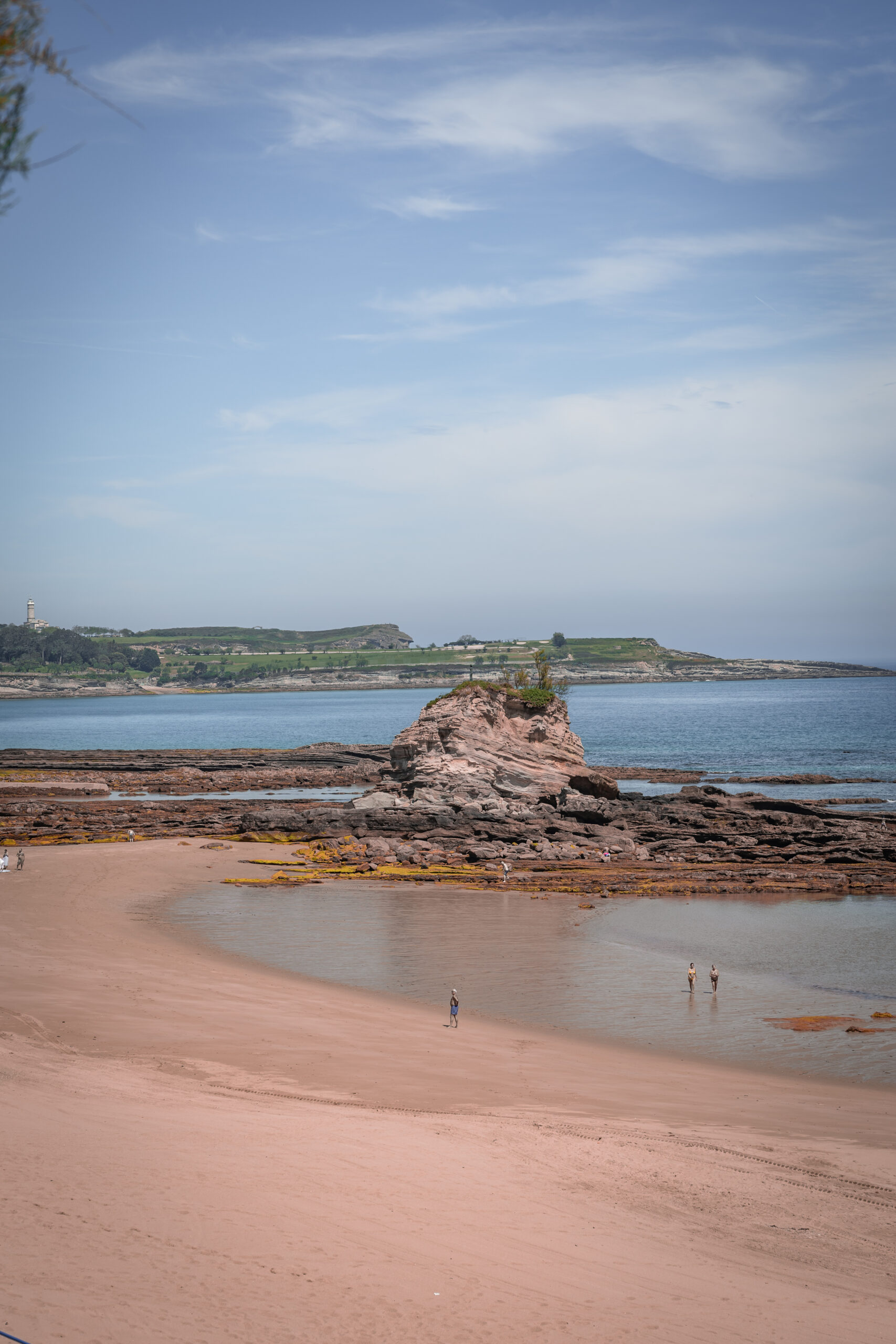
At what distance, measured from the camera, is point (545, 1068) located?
13.8m

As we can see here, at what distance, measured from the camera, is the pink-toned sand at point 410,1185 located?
646 centimetres

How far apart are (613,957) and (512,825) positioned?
1524 centimetres

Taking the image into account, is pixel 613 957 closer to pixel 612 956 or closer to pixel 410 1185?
pixel 612 956

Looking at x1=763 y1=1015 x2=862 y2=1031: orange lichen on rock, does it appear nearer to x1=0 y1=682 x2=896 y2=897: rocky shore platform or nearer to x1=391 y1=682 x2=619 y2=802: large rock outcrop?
x1=0 y1=682 x2=896 y2=897: rocky shore platform

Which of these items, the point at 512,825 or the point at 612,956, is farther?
the point at 512,825

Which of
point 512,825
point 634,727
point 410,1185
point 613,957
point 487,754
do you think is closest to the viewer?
point 410,1185

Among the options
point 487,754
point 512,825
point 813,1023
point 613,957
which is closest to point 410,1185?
point 813,1023

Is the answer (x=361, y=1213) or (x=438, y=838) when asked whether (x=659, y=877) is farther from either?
(x=361, y=1213)

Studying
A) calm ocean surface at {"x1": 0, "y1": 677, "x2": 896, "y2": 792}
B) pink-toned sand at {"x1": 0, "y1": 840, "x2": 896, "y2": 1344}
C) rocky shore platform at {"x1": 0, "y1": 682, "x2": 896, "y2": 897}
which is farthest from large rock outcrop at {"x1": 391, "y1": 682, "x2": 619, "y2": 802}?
calm ocean surface at {"x1": 0, "y1": 677, "x2": 896, "y2": 792}

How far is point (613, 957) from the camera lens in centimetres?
2123

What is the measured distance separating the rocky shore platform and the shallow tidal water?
2428mm

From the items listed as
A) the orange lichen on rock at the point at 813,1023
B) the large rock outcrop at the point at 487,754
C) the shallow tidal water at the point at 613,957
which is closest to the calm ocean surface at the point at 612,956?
the shallow tidal water at the point at 613,957

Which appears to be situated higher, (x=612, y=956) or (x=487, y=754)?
(x=487, y=754)

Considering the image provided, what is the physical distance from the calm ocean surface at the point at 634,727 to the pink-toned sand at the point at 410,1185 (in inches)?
2087
